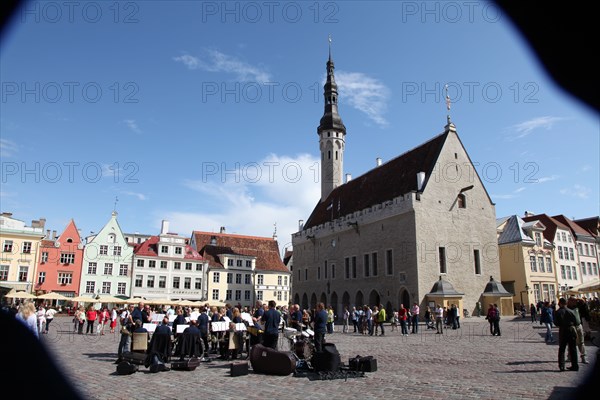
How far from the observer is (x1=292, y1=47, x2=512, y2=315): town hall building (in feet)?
121

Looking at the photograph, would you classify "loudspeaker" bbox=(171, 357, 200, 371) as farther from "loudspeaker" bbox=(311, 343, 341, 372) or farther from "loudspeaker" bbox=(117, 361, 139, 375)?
"loudspeaker" bbox=(311, 343, 341, 372)

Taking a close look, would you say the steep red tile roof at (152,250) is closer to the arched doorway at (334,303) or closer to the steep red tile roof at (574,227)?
the arched doorway at (334,303)

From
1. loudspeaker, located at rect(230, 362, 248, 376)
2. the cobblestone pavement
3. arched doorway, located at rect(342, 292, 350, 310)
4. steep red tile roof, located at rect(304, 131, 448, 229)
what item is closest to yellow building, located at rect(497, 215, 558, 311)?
steep red tile roof, located at rect(304, 131, 448, 229)

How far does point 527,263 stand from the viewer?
43250mm

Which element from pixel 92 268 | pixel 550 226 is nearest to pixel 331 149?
pixel 550 226

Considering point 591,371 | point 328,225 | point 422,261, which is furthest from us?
point 328,225

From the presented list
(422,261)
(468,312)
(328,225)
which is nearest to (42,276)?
(328,225)

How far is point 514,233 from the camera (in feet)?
148

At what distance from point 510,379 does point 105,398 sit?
25.8 feet

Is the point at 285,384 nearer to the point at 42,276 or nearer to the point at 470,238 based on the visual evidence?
the point at 470,238

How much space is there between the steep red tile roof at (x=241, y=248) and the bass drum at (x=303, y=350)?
44.7m

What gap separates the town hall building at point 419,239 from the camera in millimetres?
36906

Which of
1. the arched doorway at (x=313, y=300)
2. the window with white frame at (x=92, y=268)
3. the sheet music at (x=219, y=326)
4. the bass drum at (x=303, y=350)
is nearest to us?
the bass drum at (x=303, y=350)

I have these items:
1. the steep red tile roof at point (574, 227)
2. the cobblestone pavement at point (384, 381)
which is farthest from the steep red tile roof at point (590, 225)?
the cobblestone pavement at point (384, 381)
